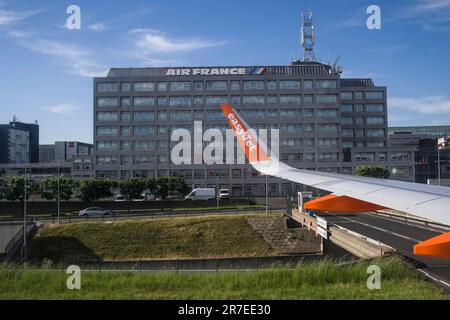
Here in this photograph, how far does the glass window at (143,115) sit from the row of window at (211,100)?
1.45 metres

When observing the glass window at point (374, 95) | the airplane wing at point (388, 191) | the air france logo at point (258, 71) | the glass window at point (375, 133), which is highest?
the air france logo at point (258, 71)

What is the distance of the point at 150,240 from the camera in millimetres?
35469

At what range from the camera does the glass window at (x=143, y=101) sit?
270 feet

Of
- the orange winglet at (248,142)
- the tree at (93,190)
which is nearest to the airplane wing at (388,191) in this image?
the orange winglet at (248,142)

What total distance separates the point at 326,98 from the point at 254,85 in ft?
49.4

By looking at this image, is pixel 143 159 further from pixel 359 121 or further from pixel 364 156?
pixel 359 121

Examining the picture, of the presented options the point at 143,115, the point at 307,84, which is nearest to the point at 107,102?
the point at 143,115

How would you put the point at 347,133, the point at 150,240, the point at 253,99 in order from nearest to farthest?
the point at 150,240
the point at 253,99
the point at 347,133

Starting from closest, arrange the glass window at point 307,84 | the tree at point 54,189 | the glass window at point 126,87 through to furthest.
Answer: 1. the tree at point 54,189
2. the glass window at point 307,84
3. the glass window at point 126,87

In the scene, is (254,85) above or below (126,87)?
below

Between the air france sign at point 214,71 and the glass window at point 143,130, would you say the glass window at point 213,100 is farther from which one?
the glass window at point 143,130

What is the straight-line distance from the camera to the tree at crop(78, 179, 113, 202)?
55.7m

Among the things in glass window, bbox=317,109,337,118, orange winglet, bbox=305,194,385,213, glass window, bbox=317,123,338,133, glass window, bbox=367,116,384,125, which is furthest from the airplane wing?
glass window, bbox=367,116,384,125
